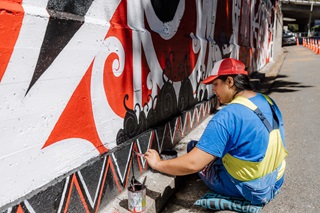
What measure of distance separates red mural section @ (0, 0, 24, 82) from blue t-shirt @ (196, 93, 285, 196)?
1.45m

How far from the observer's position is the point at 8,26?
1.70m

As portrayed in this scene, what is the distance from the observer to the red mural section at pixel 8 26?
167cm

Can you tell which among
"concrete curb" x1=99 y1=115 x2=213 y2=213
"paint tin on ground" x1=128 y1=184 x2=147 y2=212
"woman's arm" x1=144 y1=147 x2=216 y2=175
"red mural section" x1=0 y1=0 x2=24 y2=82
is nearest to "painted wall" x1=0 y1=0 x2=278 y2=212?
"red mural section" x1=0 y1=0 x2=24 y2=82

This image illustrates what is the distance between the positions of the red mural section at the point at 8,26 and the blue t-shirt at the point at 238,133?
1.45 meters

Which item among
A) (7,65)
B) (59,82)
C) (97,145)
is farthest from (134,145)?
(7,65)

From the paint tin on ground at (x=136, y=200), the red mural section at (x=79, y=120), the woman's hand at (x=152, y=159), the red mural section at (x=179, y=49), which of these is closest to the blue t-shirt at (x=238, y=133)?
the woman's hand at (x=152, y=159)

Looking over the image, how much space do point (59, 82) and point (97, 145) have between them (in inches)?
27.3

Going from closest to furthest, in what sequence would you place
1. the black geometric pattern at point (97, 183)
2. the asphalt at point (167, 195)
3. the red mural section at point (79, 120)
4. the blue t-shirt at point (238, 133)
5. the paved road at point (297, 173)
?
the black geometric pattern at point (97, 183) → the red mural section at point (79, 120) → the blue t-shirt at point (238, 133) → the asphalt at point (167, 195) → the paved road at point (297, 173)

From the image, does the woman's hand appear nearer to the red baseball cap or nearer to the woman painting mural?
the woman painting mural

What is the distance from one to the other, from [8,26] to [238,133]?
5.74 feet

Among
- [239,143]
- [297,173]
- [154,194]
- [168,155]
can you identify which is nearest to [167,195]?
[154,194]

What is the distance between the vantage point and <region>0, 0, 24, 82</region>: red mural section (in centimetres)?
167

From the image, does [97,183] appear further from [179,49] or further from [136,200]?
[179,49]

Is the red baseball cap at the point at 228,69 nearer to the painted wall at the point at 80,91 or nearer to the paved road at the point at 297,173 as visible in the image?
the painted wall at the point at 80,91
